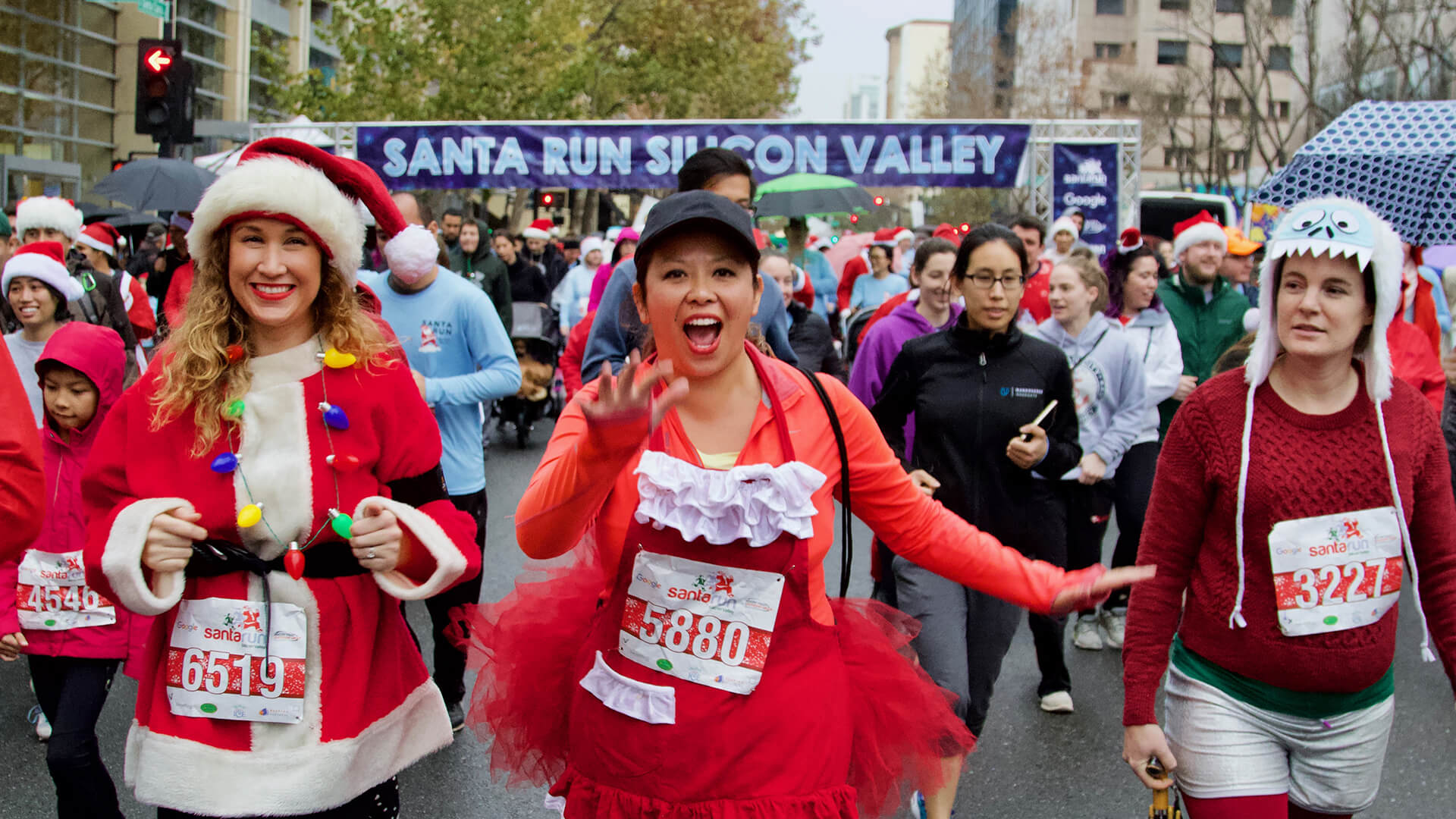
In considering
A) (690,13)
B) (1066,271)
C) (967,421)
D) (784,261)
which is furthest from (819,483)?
(690,13)

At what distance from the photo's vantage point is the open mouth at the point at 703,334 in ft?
7.89

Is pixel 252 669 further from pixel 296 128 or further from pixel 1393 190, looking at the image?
pixel 296 128

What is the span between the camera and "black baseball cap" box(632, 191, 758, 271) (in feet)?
7.83

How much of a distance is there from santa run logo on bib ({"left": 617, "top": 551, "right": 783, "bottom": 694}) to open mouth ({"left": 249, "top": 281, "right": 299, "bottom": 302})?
3.37 ft

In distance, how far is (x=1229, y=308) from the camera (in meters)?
7.54

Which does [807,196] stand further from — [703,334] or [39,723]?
[703,334]

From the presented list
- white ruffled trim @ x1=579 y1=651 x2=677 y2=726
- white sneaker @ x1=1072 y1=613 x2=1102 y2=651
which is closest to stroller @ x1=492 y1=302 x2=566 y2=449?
white sneaker @ x1=1072 y1=613 x2=1102 y2=651

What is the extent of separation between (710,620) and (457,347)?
3.17 m

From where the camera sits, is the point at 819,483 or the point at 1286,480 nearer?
the point at 819,483

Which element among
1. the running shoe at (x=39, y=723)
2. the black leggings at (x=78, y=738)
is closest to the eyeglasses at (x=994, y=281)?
the black leggings at (x=78, y=738)

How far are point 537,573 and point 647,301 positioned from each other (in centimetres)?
85

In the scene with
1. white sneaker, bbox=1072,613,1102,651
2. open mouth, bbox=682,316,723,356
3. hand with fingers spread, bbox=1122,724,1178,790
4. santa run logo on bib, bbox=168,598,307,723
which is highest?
open mouth, bbox=682,316,723,356

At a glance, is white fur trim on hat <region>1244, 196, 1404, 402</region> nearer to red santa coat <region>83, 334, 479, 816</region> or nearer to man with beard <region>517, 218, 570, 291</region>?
red santa coat <region>83, 334, 479, 816</region>

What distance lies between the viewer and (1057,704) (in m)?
5.71
